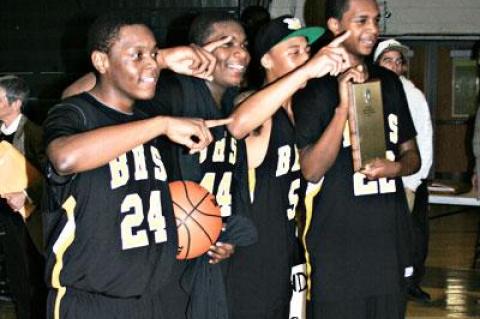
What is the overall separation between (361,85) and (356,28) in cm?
40

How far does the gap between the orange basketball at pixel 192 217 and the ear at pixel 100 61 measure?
524mm

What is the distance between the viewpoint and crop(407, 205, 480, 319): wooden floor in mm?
6797

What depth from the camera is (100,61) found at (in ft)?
10.2

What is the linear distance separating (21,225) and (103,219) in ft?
9.86

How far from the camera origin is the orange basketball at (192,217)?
3.38 meters

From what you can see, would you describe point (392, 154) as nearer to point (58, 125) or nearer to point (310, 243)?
point (310, 243)

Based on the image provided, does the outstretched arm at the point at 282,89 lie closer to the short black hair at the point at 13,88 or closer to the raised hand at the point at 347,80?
the raised hand at the point at 347,80

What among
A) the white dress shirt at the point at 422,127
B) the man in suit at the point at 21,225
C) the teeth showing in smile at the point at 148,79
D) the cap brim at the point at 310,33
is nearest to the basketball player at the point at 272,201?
the cap brim at the point at 310,33

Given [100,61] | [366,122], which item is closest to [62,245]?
[100,61]

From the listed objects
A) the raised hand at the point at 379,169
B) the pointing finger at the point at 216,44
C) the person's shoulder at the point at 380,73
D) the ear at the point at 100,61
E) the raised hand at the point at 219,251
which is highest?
the pointing finger at the point at 216,44

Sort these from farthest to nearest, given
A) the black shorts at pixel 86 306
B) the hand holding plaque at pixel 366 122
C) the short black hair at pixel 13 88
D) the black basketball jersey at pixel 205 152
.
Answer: the short black hair at pixel 13 88
the hand holding plaque at pixel 366 122
the black basketball jersey at pixel 205 152
the black shorts at pixel 86 306

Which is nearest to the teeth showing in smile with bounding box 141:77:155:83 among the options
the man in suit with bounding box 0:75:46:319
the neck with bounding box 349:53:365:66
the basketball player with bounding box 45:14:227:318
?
the basketball player with bounding box 45:14:227:318

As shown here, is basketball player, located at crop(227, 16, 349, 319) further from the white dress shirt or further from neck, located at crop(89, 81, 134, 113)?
the white dress shirt

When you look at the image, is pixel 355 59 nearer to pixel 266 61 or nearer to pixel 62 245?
pixel 266 61
